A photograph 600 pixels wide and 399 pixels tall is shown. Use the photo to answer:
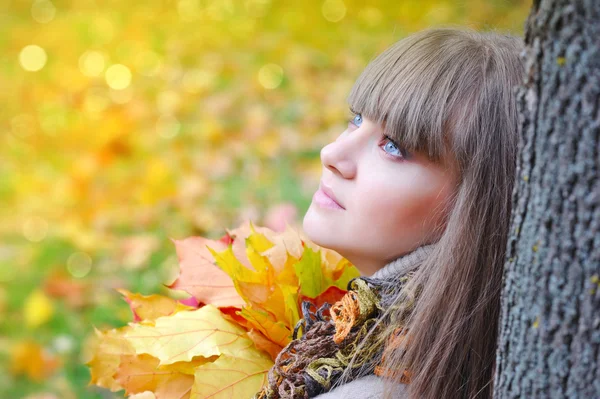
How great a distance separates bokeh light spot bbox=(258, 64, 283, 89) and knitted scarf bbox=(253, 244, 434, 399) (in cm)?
378

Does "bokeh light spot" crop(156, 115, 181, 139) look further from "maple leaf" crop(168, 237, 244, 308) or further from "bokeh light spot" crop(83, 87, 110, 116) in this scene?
"maple leaf" crop(168, 237, 244, 308)

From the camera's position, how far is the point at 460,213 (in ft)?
4.05

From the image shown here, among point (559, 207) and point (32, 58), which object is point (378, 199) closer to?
point (559, 207)

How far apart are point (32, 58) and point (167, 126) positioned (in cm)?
150

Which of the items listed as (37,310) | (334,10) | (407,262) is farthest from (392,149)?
(334,10)

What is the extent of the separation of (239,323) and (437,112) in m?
0.56

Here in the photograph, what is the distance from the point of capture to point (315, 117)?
4.44 m

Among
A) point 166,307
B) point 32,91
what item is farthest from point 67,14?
point 166,307

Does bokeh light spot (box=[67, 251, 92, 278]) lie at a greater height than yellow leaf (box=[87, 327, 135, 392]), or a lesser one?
lesser

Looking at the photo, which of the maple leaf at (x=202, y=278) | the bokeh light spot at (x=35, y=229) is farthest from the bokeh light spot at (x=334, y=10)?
the maple leaf at (x=202, y=278)

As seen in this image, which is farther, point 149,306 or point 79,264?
point 79,264

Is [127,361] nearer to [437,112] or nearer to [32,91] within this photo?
[437,112]

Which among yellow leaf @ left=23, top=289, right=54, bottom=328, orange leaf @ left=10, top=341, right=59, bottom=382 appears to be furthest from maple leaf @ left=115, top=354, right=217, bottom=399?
yellow leaf @ left=23, top=289, right=54, bottom=328

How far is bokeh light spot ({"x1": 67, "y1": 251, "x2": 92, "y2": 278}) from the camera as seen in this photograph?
3362 mm
